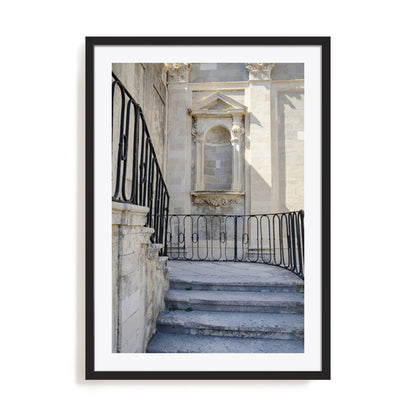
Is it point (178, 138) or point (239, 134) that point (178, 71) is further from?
point (239, 134)

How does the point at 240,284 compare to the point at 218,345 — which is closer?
the point at 218,345

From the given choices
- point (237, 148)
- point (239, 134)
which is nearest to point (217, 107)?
point (239, 134)

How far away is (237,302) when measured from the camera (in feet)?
7.42

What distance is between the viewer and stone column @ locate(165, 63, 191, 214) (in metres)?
6.29

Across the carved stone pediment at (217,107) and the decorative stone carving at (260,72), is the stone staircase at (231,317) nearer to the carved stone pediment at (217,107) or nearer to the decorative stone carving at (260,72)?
the carved stone pediment at (217,107)

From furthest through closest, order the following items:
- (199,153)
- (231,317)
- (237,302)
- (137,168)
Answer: (199,153)
(237,302)
(231,317)
(137,168)

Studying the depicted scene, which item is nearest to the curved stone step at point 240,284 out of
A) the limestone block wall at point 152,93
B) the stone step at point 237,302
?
the stone step at point 237,302

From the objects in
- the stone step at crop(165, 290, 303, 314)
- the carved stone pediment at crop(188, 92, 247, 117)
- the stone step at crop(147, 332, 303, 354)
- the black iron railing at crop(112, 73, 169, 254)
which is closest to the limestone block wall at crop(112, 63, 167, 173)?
the black iron railing at crop(112, 73, 169, 254)

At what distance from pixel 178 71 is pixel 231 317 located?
19.6 ft

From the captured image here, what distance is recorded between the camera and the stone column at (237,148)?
245 inches
